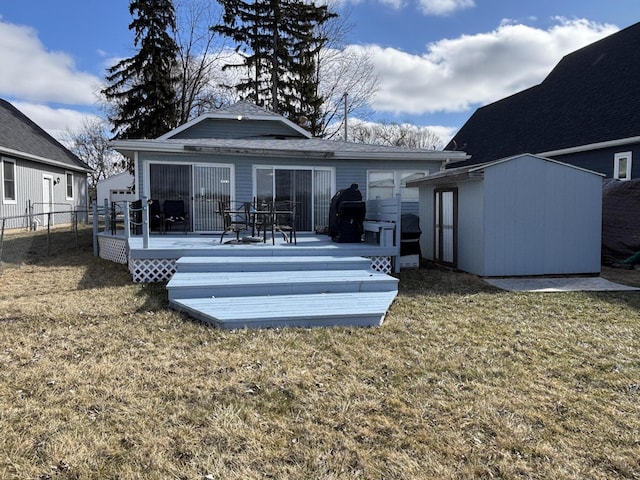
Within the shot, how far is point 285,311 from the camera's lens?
14.3 ft

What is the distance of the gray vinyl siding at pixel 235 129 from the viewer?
41.4 feet

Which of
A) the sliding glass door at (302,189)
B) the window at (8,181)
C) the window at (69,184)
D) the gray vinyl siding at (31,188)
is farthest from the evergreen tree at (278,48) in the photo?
the sliding glass door at (302,189)

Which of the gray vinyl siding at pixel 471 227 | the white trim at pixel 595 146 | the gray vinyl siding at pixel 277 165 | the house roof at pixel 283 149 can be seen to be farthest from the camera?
the white trim at pixel 595 146

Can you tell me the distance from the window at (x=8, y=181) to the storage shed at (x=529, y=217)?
1355 centimetres

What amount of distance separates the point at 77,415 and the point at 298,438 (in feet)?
4.32

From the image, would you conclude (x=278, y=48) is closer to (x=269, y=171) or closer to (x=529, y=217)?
(x=269, y=171)

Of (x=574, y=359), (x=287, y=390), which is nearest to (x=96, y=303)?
(x=287, y=390)

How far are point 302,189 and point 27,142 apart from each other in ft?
37.7

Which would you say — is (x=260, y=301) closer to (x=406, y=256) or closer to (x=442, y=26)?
(x=406, y=256)

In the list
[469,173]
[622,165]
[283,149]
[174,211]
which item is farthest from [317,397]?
[622,165]

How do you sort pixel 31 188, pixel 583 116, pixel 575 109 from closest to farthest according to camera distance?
1. pixel 583 116
2. pixel 575 109
3. pixel 31 188

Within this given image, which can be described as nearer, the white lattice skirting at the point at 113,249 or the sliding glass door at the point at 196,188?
the white lattice skirting at the point at 113,249

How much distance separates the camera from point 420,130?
3803 cm

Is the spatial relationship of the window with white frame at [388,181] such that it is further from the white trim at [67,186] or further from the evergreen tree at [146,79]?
the white trim at [67,186]
